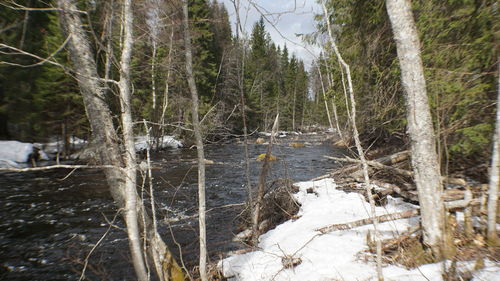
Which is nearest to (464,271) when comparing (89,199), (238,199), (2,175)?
(238,199)

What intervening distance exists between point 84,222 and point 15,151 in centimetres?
1049

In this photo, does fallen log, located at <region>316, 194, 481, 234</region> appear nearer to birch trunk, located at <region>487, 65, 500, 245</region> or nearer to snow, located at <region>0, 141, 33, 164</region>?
birch trunk, located at <region>487, 65, 500, 245</region>

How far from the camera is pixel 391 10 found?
2.95 meters

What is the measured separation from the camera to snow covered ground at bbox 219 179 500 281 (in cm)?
283

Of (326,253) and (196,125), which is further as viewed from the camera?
(326,253)

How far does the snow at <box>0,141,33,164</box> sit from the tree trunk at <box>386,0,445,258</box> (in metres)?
16.7

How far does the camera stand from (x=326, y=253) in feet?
11.4

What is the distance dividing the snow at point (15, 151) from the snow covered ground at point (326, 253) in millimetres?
14286

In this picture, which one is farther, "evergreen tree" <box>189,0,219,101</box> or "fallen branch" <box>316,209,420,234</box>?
A: "fallen branch" <box>316,209,420,234</box>

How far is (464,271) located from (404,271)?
0.56 m

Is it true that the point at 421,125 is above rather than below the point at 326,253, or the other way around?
above

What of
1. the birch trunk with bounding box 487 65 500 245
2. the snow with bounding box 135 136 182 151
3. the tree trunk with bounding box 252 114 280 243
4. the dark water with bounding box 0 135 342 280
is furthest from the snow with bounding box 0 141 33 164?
the birch trunk with bounding box 487 65 500 245

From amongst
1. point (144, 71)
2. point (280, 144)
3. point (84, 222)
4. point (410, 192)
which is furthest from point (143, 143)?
point (410, 192)

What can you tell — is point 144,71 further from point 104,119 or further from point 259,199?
point 259,199
